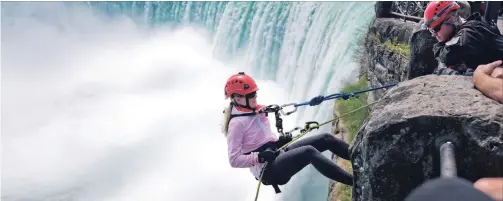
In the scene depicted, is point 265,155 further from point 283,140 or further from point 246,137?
point 283,140

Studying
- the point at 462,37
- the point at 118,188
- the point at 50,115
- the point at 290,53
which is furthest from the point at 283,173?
the point at 50,115

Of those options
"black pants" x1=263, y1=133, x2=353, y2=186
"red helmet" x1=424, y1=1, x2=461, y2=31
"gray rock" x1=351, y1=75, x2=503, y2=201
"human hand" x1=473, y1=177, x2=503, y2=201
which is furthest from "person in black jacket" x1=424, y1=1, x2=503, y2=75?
"human hand" x1=473, y1=177, x2=503, y2=201

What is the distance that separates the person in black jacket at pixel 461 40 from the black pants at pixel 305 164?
3.67 feet

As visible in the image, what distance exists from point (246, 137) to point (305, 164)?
0.57 m

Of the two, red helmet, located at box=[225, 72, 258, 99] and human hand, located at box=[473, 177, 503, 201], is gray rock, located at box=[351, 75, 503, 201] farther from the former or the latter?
red helmet, located at box=[225, 72, 258, 99]

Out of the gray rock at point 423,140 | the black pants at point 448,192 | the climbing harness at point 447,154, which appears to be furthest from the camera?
the gray rock at point 423,140

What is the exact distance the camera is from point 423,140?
250 cm

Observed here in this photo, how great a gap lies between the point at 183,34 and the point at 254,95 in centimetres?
2202

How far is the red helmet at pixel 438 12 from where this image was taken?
153 inches

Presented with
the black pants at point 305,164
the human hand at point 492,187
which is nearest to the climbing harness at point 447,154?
the human hand at point 492,187

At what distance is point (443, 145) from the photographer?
2.40 meters

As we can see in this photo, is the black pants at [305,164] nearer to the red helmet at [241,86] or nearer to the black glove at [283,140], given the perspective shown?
the black glove at [283,140]

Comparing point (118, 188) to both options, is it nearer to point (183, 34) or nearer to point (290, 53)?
point (290, 53)

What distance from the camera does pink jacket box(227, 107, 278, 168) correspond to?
13.1ft
